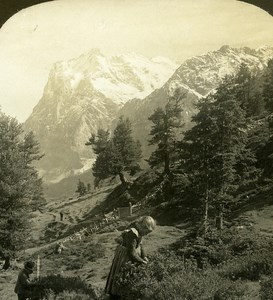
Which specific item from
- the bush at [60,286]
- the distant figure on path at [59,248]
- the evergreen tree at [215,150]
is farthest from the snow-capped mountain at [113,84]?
the bush at [60,286]

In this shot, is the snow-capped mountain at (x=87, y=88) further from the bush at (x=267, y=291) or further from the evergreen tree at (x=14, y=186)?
the bush at (x=267, y=291)

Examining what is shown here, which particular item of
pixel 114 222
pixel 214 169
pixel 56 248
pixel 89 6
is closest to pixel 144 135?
pixel 214 169

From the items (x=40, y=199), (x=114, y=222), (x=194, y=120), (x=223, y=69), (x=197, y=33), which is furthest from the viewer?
(x=40, y=199)

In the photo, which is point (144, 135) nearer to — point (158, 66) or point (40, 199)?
point (158, 66)

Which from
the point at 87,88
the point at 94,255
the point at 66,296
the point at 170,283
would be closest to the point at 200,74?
the point at 87,88

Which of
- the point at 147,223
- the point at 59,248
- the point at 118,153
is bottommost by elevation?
the point at 59,248

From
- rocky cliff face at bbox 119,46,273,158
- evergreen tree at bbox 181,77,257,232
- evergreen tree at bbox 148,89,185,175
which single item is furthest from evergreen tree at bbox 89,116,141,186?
evergreen tree at bbox 181,77,257,232

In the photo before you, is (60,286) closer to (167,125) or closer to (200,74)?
(200,74)

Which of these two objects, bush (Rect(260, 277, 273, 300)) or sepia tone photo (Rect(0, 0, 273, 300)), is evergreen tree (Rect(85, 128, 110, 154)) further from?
bush (Rect(260, 277, 273, 300))
